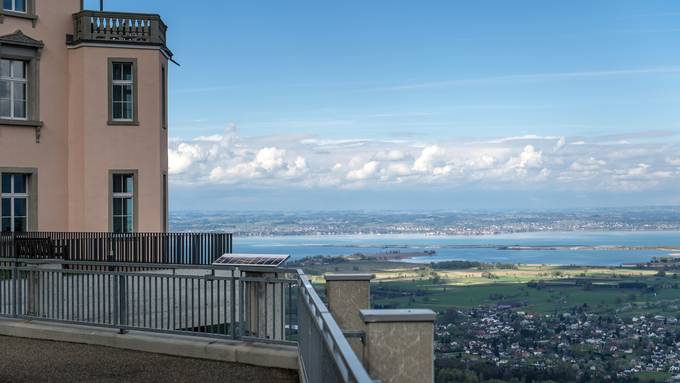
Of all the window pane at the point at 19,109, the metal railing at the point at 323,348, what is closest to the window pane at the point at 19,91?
the window pane at the point at 19,109

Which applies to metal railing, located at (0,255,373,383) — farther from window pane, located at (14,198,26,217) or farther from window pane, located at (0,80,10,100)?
window pane, located at (0,80,10,100)

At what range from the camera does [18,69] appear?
3078 cm

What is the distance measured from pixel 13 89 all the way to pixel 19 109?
71cm

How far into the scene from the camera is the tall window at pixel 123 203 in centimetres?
3186

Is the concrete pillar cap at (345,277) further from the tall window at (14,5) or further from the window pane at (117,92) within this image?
the tall window at (14,5)

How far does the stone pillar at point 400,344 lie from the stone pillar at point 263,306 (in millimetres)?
4533

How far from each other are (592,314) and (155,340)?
95.0m

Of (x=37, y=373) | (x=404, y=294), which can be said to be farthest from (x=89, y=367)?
(x=404, y=294)

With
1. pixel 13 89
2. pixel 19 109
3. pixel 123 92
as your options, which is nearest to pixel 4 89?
pixel 13 89

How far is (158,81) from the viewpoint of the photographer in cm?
3188

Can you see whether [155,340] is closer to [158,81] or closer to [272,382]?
[272,382]

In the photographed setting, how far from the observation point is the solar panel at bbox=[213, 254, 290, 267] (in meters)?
12.2

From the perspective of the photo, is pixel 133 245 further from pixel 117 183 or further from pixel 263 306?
pixel 263 306

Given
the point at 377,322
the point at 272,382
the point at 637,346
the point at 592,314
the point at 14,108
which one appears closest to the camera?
the point at 377,322
